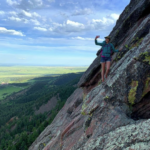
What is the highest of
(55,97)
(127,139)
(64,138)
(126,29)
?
(126,29)

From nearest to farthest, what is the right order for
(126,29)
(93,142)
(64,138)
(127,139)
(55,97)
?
(127,139) < (93,142) < (64,138) < (126,29) < (55,97)

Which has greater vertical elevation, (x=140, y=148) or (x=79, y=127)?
(x=140, y=148)

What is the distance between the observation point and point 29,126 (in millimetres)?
105562

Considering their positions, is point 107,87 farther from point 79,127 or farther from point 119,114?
point 79,127

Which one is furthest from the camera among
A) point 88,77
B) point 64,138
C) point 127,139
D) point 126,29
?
point 88,77

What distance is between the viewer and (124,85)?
14391mm

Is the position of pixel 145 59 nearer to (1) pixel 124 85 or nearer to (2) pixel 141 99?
(1) pixel 124 85

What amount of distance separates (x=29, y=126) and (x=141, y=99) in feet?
358

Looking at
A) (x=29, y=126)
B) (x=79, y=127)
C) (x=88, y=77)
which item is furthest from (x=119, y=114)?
(x=29, y=126)

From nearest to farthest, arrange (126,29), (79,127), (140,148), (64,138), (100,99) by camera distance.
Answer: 1. (140,148)
2. (100,99)
3. (79,127)
4. (64,138)
5. (126,29)

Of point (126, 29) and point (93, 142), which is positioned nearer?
point (93, 142)

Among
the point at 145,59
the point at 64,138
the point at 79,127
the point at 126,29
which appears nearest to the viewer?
the point at 145,59

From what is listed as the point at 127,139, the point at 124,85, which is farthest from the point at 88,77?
the point at 127,139

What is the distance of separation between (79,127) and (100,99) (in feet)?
25.2
